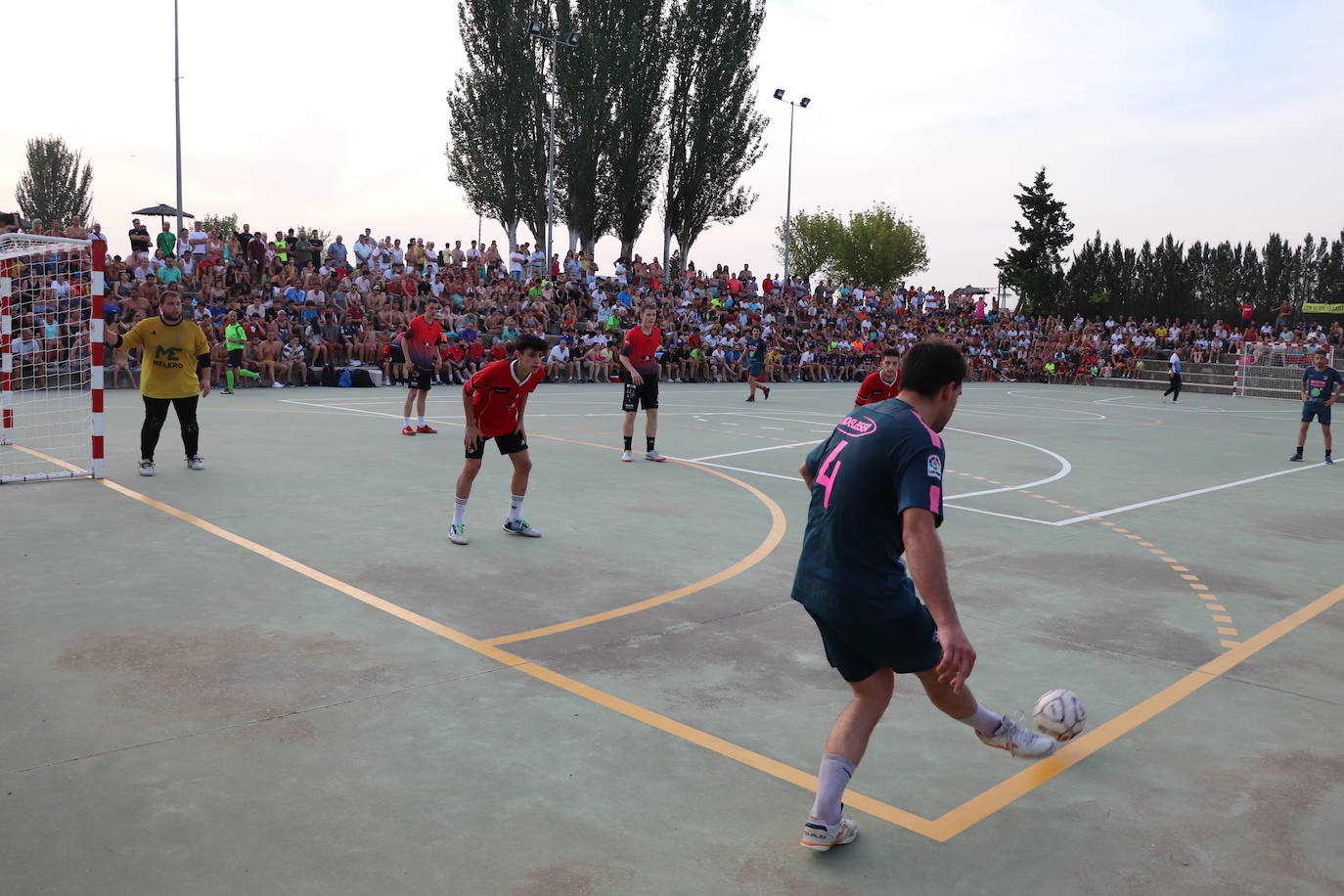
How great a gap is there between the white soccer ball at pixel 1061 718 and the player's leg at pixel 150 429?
9.31 metres

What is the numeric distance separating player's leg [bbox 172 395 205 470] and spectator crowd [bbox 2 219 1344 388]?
17.9ft

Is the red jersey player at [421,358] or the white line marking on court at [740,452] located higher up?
the red jersey player at [421,358]

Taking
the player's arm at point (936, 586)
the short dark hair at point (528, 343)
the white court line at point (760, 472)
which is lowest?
the white court line at point (760, 472)

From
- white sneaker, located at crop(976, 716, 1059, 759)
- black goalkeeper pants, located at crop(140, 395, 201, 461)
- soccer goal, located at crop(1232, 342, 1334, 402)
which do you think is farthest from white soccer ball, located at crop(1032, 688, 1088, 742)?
soccer goal, located at crop(1232, 342, 1334, 402)

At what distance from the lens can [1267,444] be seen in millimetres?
18297

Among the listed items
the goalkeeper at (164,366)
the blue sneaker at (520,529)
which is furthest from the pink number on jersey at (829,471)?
the goalkeeper at (164,366)

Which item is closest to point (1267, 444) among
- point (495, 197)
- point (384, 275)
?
point (384, 275)

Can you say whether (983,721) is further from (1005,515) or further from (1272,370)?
(1272,370)

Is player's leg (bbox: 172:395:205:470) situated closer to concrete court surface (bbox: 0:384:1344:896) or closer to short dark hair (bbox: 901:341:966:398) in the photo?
concrete court surface (bbox: 0:384:1344:896)

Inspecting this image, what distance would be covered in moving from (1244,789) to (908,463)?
2161 mm

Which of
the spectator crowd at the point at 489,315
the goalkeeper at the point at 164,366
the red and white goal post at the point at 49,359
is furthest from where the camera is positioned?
the spectator crowd at the point at 489,315

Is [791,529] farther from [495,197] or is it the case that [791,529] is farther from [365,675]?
[495,197]

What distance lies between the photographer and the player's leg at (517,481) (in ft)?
26.8

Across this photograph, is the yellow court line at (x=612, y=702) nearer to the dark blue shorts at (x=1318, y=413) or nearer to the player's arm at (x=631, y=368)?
the player's arm at (x=631, y=368)
